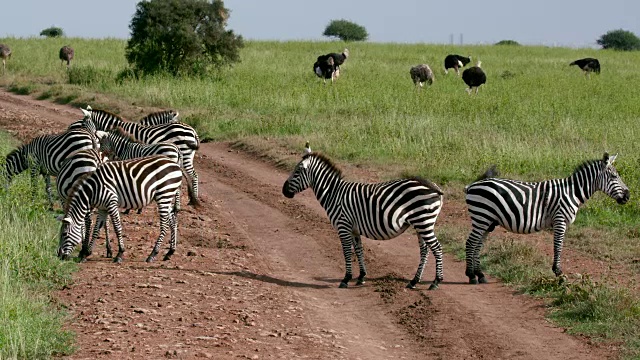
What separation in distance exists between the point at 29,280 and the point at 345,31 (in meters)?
66.3

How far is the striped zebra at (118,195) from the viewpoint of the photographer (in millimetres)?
10664

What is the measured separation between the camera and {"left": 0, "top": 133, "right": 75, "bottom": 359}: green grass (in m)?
7.48

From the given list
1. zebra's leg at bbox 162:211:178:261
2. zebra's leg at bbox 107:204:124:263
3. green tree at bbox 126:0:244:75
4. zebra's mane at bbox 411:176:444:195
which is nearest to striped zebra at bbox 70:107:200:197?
zebra's leg at bbox 162:211:178:261

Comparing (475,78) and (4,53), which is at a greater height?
(4,53)

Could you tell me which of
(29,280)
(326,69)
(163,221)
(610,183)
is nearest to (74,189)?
(163,221)

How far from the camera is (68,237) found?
1055 cm

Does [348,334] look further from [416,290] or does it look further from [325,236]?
[325,236]

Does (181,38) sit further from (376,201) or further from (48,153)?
(376,201)

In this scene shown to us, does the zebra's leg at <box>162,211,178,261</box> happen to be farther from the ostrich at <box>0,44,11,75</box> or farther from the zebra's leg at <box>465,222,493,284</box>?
the ostrich at <box>0,44,11,75</box>

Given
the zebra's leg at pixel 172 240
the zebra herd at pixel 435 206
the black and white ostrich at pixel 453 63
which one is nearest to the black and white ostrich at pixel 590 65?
the black and white ostrich at pixel 453 63

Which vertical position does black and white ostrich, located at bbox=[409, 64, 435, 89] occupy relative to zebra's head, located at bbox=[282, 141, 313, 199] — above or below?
above

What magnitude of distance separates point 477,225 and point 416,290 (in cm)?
109

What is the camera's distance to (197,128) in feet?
70.0

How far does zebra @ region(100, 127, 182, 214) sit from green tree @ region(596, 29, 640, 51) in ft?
198
